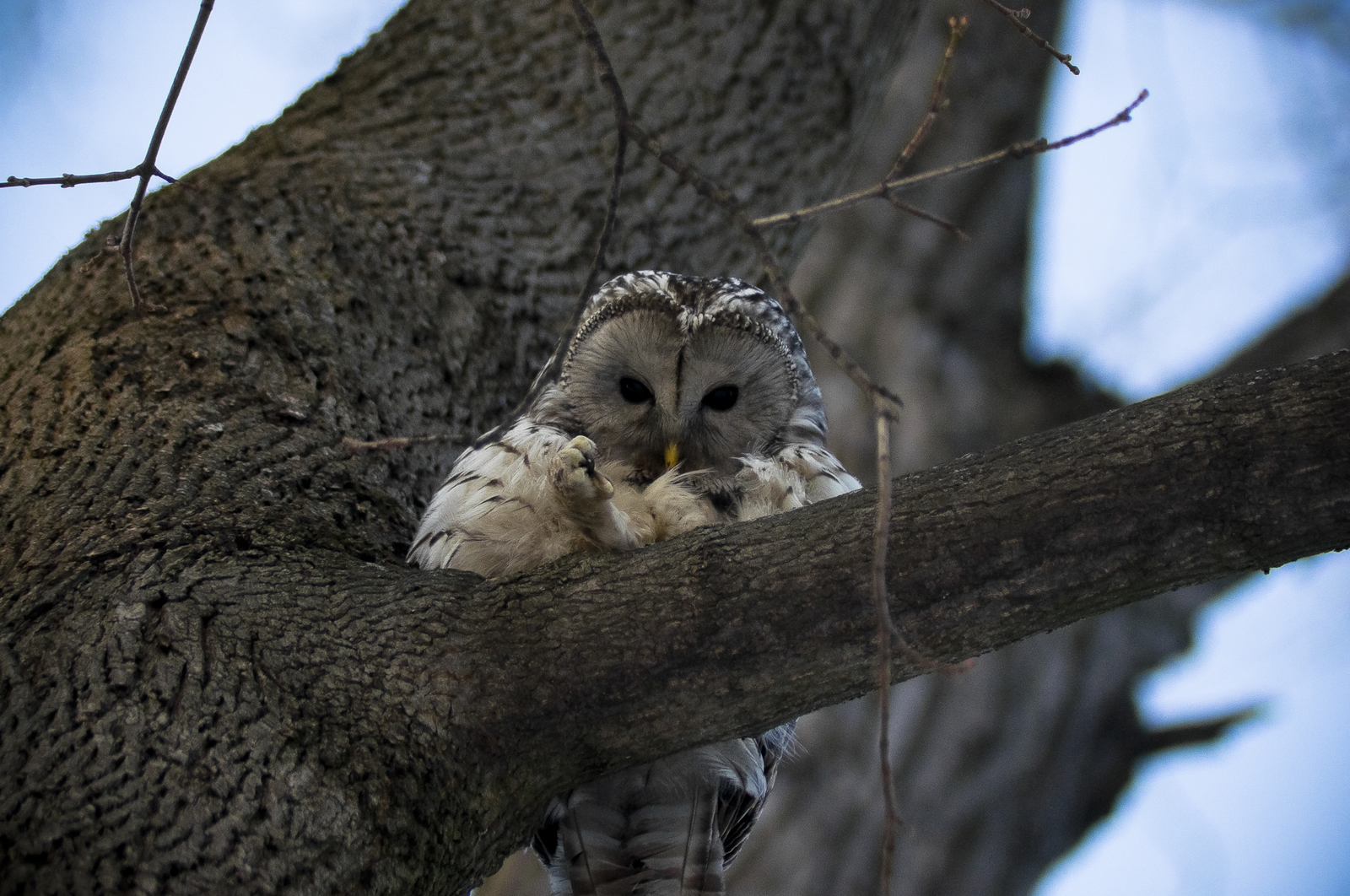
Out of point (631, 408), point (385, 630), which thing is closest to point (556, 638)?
point (385, 630)

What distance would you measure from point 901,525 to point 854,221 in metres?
4.67

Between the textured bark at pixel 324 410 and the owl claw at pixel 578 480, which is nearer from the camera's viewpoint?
the textured bark at pixel 324 410

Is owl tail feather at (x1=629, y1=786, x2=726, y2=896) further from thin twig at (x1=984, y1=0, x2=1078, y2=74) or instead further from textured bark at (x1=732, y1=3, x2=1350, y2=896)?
textured bark at (x1=732, y1=3, x2=1350, y2=896)

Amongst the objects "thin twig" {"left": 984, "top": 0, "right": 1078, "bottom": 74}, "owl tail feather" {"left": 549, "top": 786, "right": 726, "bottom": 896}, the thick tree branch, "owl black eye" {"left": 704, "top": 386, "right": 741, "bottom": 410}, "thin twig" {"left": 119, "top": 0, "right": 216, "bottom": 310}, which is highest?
"thin twig" {"left": 984, "top": 0, "right": 1078, "bottom": 74}

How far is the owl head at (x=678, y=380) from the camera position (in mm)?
2768

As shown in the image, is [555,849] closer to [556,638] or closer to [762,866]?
[556,638]

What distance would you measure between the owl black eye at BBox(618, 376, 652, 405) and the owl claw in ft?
2.76

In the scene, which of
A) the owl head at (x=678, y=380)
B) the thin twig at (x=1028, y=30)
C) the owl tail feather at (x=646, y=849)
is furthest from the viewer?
the owl head at (x=678, y=380)

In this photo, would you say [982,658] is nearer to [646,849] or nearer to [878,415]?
[646,849]

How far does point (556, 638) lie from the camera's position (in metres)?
1.75

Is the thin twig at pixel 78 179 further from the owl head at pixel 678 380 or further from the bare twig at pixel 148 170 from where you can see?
the owl head at pixel 678 380

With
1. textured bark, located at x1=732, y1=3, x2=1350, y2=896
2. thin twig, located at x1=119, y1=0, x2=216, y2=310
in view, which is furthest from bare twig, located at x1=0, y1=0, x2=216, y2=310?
textured bark, located at x1=732, y1=3, x2=1350, y2=896

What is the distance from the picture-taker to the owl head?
109 inches

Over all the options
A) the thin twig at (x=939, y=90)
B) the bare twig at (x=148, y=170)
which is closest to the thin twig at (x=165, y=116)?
the bare twig at (x=148, y=170)
